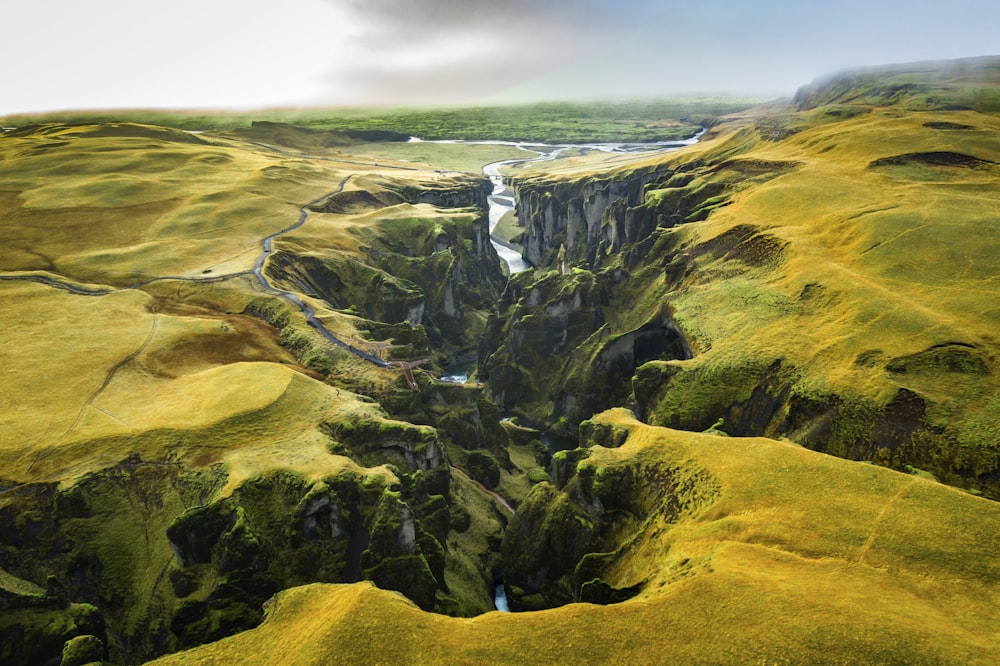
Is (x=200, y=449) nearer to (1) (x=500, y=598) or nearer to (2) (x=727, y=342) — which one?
(1) (x=500, y=598)

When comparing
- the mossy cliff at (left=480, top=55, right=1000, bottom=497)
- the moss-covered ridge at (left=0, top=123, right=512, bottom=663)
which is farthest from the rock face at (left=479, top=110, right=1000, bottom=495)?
the moss-covered ridge at (left=0, top=123, right=512, bottom=663)

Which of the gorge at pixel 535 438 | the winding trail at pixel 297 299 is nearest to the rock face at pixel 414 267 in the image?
the gorge at pixel 535 438

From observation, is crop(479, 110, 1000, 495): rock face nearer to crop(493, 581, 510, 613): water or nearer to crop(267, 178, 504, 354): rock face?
crop(267, 178, 504, 354): rock face

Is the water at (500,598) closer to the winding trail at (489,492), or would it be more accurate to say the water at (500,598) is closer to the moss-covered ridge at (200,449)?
the moss-covered ridge at (200,449)

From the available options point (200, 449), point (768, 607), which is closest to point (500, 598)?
point (200, 449)

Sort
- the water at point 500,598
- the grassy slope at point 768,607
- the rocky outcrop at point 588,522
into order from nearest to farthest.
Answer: the grassy slope at point 768,607 < the rocky outcrop at point 588,522 < the water at point 500,598

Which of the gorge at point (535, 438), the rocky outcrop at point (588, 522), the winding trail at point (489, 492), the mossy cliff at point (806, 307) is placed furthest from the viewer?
the winding trail at point (489, 492)

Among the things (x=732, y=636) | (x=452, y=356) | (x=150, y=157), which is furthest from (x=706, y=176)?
(x=150, y=157)

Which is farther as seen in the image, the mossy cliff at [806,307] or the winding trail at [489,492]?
the winding trail at [489,492]
